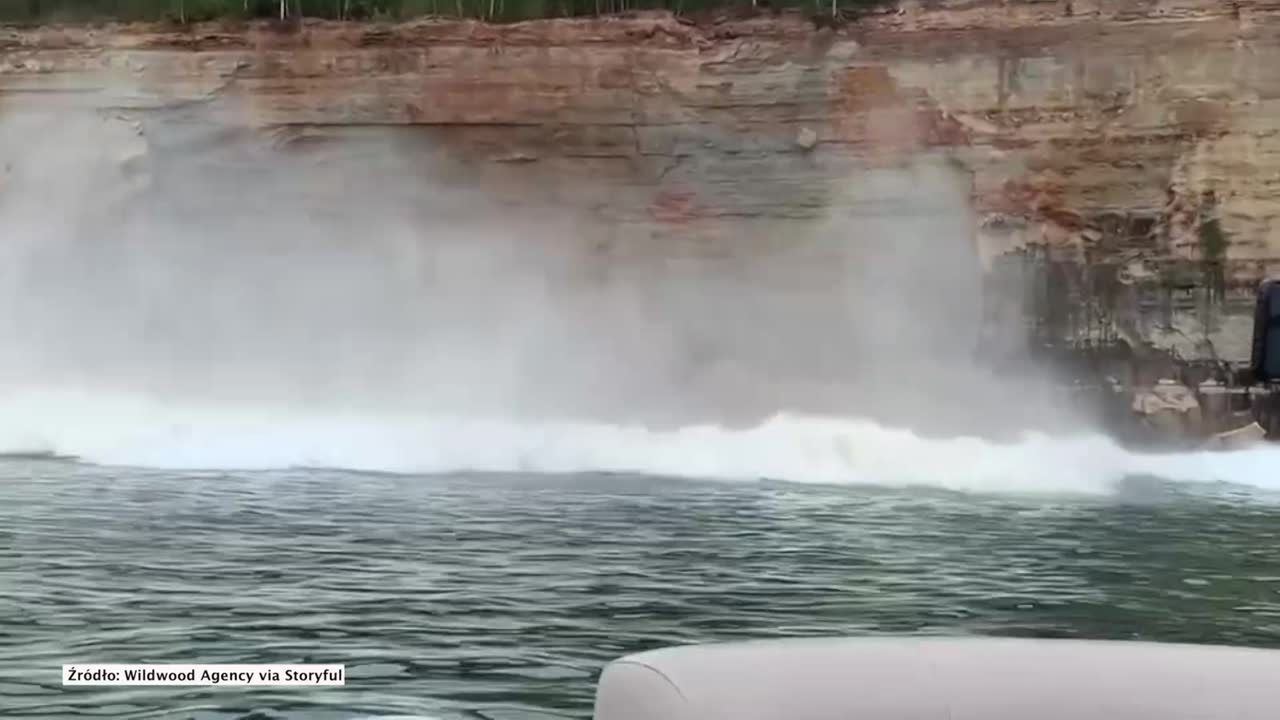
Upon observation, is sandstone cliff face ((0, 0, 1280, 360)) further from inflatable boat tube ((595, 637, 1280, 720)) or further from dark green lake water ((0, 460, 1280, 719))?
inflatable boat tube ((595, 637, 1280, 720))

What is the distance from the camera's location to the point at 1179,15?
9.13ft

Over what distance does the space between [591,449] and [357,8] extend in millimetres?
1217

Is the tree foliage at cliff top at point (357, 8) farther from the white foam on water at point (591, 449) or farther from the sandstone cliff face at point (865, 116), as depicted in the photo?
the white foam on water at point (591, 449)

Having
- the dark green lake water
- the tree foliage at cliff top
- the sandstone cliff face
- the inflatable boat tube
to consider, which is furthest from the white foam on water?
the inflatable boat tube

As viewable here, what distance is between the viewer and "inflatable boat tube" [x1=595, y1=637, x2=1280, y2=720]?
1.31 metres

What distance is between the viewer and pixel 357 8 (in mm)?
2934

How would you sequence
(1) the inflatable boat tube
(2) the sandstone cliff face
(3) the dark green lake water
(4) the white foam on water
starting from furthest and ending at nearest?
(2) the sandstone cliff face
(4) the white foam on water
(3) the dark green lake water
(1) the inflatable boat tube

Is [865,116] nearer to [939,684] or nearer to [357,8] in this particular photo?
[357,8]

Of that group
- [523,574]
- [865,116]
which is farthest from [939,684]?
[865,116]

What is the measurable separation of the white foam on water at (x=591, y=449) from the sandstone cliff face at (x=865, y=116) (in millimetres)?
324

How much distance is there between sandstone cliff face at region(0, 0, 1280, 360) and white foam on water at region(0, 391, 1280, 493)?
324mm

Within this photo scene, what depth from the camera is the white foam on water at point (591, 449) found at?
260cm

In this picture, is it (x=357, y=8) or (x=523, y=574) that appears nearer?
(x=523, y=574)

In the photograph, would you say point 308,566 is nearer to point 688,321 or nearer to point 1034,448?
point 688,321
